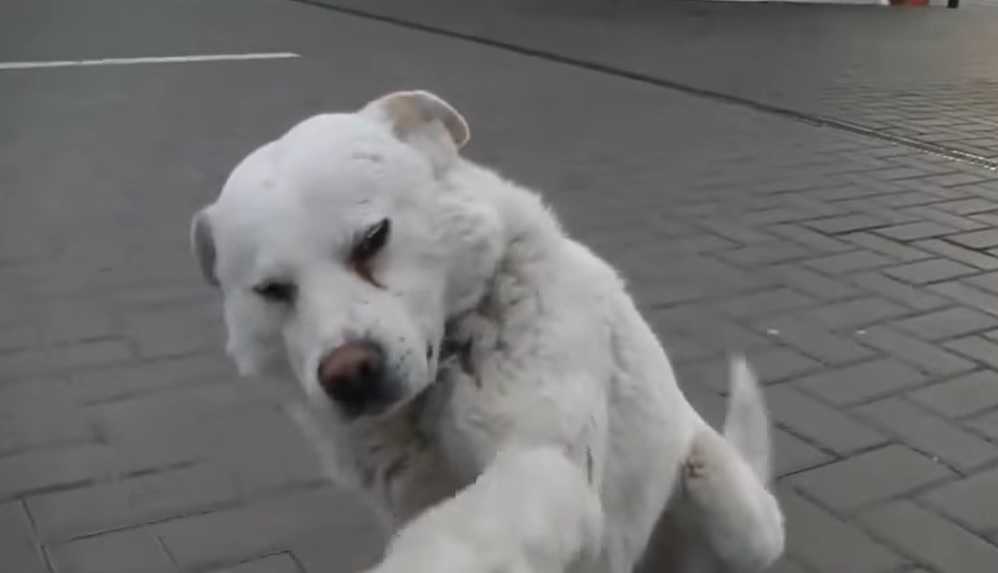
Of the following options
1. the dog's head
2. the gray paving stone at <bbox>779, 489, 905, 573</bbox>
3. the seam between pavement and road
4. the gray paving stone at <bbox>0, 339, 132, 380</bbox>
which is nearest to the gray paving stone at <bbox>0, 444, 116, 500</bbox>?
the gray paving stone at <bbox>0, 339, 132, 380</bbox>

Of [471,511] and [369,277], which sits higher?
[369,277]

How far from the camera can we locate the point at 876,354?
4289 millimetres

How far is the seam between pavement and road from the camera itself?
762 centimetres

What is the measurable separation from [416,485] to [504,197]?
1.75 feet

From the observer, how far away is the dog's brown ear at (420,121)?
2.16 metres

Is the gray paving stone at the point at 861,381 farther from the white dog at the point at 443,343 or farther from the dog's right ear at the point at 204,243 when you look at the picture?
the dog's right ear at the point at 204,243

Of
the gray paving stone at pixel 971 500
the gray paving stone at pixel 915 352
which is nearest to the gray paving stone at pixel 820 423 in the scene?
the gray paving stone at pixel 971 500

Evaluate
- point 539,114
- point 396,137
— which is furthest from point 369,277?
point 539,114

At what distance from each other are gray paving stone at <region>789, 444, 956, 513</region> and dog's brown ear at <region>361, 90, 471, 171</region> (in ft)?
5.48

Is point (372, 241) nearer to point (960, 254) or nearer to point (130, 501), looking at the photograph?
point (130, 501)

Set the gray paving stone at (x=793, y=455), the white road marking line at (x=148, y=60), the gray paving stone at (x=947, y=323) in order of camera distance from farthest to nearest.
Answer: the white road marking line at (x=148, y=60) < the gray paving stone at (x=947, y=323) < the gray paving stone at (x=793, y=455)

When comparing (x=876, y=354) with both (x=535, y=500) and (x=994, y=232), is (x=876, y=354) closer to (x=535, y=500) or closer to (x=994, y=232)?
(x=994, y=232)

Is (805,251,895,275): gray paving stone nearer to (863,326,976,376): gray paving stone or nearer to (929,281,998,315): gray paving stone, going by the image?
(929,281,998,315): gray paving stone

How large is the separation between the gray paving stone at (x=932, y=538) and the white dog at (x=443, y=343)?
98 centimetres
